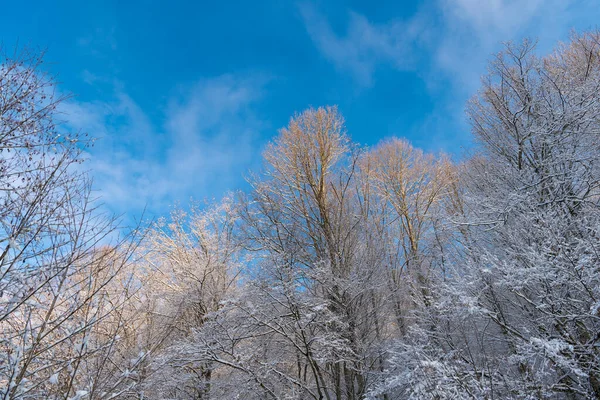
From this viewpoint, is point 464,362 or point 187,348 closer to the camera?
point 464,362

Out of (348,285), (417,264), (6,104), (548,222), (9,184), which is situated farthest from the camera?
(417,264)

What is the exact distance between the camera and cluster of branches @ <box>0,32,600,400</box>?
3.14 meters

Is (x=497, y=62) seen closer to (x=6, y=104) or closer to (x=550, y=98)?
(x=550, y=98)

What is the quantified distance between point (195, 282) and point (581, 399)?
30.2ft

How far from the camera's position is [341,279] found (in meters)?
7.55

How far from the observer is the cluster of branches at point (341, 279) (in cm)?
314

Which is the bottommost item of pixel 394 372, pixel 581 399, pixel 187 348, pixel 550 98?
pixel 581 399

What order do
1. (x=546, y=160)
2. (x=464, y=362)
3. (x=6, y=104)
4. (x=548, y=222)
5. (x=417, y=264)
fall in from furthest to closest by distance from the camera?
(x=417, y=264), (x=546, y=160), (x=464, y=362), (x=548, y=222), (x=6, y=104)

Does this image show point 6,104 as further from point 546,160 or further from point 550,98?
point 550,98

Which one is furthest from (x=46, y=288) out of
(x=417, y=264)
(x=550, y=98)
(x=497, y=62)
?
(x=417, y=264)

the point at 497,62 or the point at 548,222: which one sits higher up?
the point at 497,62

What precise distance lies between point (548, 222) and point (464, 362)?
106 inches

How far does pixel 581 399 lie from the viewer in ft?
18.9

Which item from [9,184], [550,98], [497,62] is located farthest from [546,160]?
[9,184]
